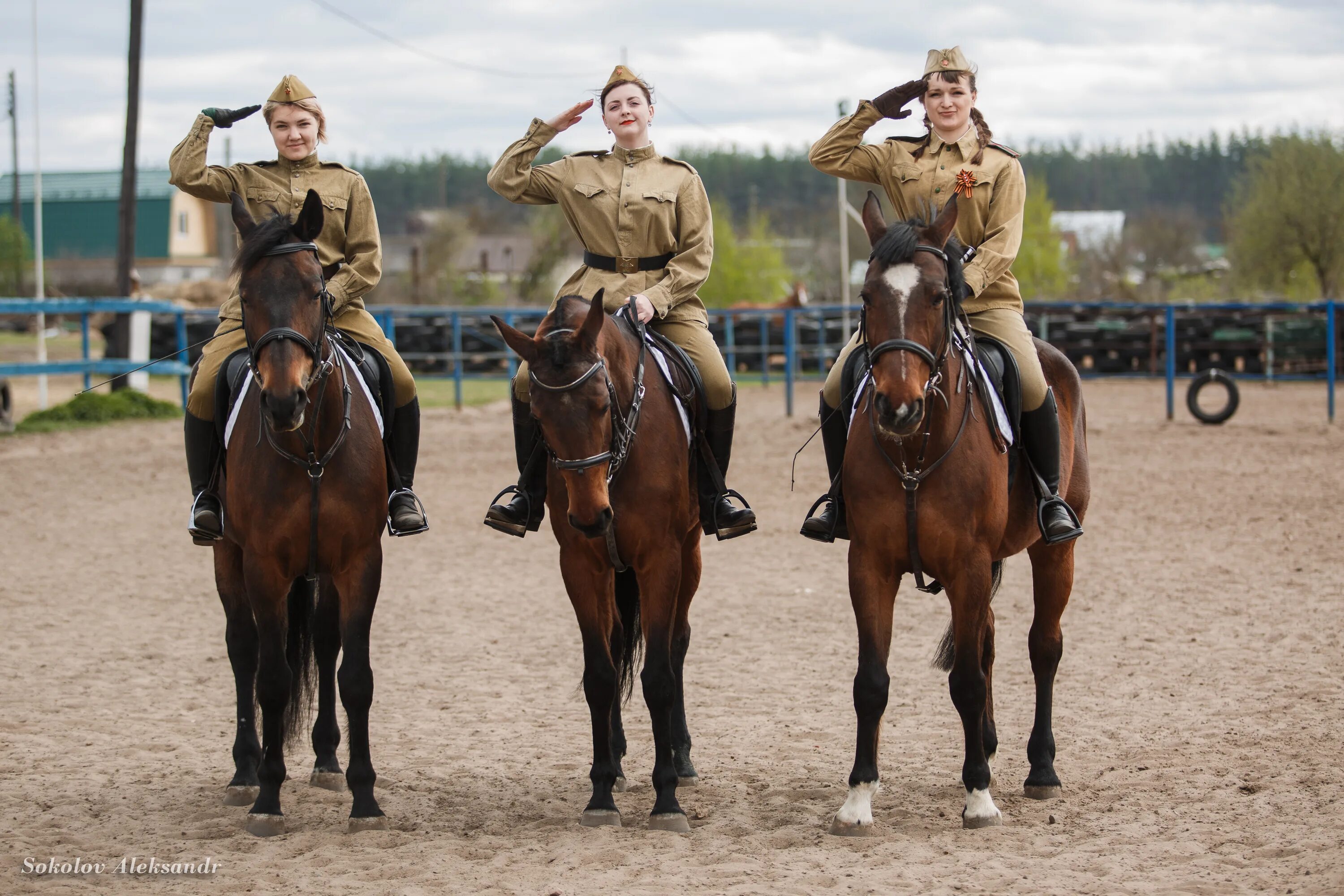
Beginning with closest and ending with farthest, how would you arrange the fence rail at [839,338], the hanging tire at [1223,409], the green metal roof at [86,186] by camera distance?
the hanging tire at [1223,409] → the fence rail at [839,338] → the green metal roof at [86,186]

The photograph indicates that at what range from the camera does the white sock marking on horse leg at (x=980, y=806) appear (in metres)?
4.64

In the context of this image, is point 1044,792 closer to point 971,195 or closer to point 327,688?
point 971,195

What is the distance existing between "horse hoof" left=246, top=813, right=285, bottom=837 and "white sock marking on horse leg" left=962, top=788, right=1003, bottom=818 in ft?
8.10

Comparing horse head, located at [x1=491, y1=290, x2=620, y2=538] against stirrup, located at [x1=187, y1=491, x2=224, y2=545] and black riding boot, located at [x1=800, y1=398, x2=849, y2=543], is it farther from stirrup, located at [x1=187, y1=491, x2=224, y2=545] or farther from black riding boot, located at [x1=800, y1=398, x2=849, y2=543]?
stirrup, located at [x1=187, y1=491, x2=224, y2=545]

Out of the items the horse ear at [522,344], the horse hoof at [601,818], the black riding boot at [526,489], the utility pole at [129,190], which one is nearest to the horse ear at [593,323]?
the horse ear at [522,344]

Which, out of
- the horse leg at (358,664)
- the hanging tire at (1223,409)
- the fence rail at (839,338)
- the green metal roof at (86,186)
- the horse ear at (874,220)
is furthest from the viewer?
the green metal roof at (86,186)

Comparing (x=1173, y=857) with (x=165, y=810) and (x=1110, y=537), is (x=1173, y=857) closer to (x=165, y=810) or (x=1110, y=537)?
(x=165, y=810)

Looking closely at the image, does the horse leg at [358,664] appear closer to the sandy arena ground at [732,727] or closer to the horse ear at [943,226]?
the sandy arena ground at [732,727]

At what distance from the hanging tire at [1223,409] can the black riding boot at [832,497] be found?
1461 cm

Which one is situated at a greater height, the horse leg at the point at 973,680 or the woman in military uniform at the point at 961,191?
→ the woman in military uniform at the point at 961,191

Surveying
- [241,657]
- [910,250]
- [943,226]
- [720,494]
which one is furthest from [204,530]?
[943,226]

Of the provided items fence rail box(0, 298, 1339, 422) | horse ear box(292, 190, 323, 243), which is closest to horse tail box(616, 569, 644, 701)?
horse ear box(292, 190, 323, 243)

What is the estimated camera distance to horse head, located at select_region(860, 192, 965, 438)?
4262mm

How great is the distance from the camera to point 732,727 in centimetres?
605
